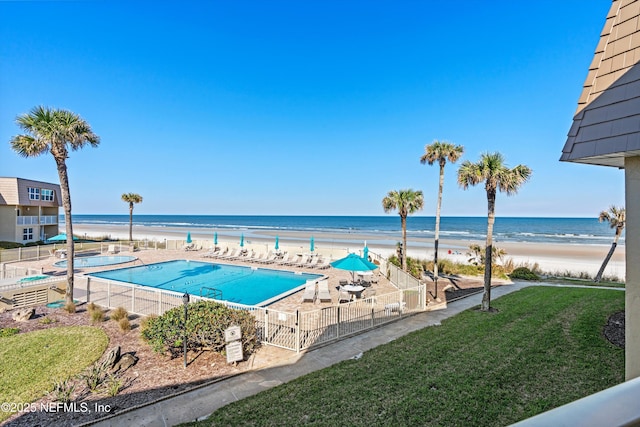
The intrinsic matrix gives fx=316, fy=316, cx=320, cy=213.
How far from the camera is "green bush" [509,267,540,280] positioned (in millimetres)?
18969

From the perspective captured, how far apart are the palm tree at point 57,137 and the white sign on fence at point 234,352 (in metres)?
7.77

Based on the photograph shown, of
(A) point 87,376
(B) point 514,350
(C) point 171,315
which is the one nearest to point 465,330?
(B) point 514,350

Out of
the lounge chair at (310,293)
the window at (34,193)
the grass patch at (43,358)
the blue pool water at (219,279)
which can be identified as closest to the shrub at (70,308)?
the grass patch at (43,358)

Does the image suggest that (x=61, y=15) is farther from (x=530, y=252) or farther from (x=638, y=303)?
(x=530, y=252)

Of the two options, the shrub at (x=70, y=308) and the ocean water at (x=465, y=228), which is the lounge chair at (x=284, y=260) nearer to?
the shrub at (x=70, y=308)

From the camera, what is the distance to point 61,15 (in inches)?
513

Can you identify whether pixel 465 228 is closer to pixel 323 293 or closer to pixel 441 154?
pixel 441 154

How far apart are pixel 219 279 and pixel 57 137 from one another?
10.7m

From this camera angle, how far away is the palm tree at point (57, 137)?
10867 mm

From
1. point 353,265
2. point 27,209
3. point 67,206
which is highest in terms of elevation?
point 67,206

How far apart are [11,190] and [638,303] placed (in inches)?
1480

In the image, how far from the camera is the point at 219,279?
1881cm

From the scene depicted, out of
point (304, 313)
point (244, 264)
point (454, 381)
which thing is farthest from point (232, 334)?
point (244, 264)

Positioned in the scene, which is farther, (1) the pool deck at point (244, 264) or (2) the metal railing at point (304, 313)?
(1) the pool deck at point (244, 264)
